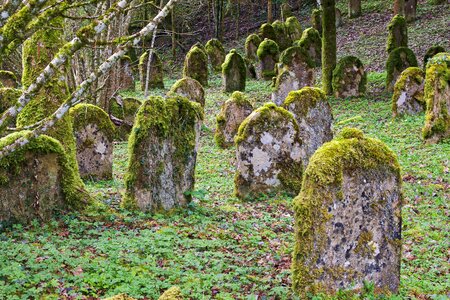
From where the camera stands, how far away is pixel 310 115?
12.0 m

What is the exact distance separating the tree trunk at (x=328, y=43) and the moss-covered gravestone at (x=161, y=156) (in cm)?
1144

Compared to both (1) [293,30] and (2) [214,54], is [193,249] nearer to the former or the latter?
(2) [214,54]

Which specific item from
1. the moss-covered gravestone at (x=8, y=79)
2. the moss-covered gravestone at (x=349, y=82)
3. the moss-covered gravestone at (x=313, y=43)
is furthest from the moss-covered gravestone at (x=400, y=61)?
the moss-covered gravestone at (x=8, y=79)

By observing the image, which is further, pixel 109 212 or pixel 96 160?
pixel 96 160

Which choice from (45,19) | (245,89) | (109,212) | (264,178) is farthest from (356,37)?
(45,19)

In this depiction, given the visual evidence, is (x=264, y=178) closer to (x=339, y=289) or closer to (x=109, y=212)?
(x=109, y=212)

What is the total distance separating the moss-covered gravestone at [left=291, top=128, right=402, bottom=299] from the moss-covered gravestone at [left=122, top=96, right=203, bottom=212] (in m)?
3.32

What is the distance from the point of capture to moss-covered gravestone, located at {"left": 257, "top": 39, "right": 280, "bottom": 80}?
973 inches

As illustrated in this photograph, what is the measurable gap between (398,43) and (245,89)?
6.97 meters

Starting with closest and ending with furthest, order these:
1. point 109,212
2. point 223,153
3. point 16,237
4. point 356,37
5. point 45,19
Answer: point 45,19 < point 16,237 < point 109,212 < point 223,153 < point 356,37

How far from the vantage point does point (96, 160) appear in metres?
11.2

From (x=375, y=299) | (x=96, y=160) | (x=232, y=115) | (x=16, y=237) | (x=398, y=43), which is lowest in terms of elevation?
(x=375, y=299)

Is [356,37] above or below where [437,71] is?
above

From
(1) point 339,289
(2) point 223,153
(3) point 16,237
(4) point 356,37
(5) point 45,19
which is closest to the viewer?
(5) point 45,19
